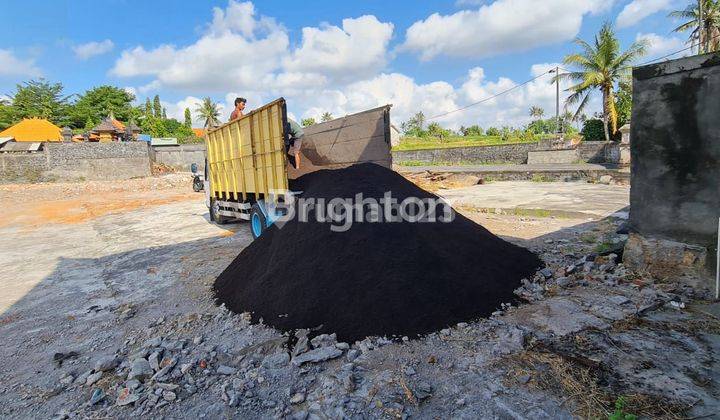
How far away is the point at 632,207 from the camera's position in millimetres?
4184

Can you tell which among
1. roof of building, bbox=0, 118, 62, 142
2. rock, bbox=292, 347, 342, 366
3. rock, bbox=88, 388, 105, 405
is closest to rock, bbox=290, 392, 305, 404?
rock, bbox=292, 347, 342, 366

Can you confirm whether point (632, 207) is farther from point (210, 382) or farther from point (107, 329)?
point (107, 329)

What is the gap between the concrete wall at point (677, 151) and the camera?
11.7ft

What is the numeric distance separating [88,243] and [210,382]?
764 cm

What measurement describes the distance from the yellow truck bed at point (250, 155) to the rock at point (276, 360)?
324 cm

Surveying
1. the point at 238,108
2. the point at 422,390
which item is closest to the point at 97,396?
the point at 422,390

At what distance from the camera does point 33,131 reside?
35312 mm

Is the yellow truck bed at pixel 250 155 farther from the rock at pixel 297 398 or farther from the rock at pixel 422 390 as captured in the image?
the rock at pixel 422 390

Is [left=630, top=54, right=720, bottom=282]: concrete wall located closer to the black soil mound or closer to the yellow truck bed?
the black soil mound

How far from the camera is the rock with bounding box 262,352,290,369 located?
2809mm

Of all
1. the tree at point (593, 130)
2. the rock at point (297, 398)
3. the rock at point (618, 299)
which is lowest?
the rock at point (297, 398)

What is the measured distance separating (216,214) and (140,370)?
6.94 m

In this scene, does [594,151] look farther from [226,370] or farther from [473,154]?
[226,370]

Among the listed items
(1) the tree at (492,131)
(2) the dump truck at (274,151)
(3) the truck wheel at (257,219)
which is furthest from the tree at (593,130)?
(3) the truck wheel at (257,219)
